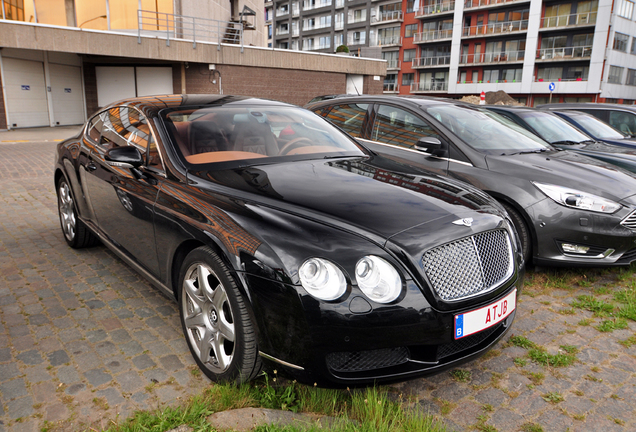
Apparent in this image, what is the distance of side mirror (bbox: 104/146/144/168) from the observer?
3318 millimetres

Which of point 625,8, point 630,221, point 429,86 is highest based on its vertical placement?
point 625,8

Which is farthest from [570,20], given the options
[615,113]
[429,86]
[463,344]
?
[463,344]

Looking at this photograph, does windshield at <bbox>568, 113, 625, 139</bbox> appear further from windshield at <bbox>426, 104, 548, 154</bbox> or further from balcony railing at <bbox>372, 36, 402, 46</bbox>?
balcony railing at <bbox>372, 36, 402, 46</bbox>

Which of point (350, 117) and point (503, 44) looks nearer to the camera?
point (350, 117)

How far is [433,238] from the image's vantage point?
8.00ft

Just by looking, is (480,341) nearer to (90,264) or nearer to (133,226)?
(133,226)

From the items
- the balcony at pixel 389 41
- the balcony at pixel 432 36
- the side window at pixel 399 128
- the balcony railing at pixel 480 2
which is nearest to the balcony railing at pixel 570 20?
the balcony railing at pixel 480 2

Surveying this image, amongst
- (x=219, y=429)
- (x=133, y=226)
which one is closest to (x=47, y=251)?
(x=133, y=226)

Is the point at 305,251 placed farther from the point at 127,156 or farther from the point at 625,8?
the point at 625,8

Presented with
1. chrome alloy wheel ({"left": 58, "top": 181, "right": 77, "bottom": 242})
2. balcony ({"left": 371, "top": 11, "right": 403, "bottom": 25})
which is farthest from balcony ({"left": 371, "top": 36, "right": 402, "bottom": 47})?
chrome alloy wheel ({"left": 58, "top": 181, "right": 77, "bottom": 242})

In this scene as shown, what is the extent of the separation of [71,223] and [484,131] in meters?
4.45

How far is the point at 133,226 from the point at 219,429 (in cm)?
178

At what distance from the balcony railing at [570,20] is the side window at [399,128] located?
5303 centimetres

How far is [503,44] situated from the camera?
54.6 metres
